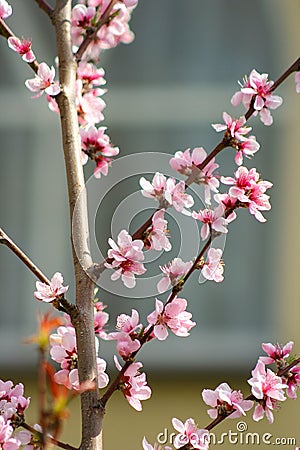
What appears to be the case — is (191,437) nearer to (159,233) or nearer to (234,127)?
(159,233)

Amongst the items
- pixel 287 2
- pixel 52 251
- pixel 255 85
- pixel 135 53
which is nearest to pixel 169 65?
pixel 135 53

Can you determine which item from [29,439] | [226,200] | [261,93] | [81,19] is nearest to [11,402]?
[29,439]

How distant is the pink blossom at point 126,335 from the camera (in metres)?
0.80

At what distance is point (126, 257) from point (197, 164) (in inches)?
4.8

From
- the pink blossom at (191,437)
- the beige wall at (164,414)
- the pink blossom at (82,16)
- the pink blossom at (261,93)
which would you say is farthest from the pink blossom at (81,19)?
the beige wall at (164,414)

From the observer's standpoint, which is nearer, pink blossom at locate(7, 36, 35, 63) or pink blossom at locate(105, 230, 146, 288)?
pink blossom at locate(105, 230, 146, 288)

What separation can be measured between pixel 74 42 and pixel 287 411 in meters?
1.44

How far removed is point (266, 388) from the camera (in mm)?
810

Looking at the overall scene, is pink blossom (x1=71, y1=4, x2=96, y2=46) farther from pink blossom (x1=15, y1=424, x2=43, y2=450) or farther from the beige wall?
the beige wall

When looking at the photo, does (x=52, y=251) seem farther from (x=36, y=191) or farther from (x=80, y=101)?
(x=80, y=101)

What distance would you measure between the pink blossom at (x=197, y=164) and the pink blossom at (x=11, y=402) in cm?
24

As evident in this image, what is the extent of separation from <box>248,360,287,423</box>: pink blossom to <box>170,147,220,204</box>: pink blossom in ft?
0.54

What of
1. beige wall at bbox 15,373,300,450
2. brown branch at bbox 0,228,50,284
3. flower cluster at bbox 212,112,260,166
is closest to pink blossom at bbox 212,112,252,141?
flower cluster at bbox 212,112,260,166

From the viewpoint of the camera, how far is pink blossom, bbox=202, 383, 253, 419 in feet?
2.65
